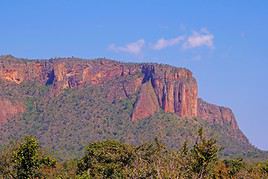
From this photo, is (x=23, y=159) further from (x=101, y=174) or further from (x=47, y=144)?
(x=47, y=144)

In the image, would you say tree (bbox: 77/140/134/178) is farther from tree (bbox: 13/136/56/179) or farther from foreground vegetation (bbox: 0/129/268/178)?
tree (bbox: 13/136/56/179)

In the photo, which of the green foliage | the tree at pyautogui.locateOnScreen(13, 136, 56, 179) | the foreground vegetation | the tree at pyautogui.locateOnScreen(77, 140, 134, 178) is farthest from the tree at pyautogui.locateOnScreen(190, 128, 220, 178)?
the green foliage

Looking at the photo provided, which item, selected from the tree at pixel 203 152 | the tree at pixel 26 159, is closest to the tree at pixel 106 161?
the tree at pixel 26 159

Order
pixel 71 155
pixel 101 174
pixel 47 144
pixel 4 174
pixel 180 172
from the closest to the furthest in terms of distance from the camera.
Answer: pixel 180 172 → pixel 4 174 → pixel 101 174 → pixel 71 155 → pixel 47 144

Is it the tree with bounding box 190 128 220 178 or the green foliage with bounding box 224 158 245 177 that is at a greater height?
the tree with bounding box 190 128 220 178

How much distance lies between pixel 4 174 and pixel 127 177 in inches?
860

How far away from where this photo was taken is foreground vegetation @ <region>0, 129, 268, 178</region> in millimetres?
38312

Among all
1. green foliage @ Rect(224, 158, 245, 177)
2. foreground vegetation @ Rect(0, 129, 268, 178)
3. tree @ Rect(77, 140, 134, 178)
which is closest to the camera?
foreground vegetation @ Rect(0, 129, 268, 178)

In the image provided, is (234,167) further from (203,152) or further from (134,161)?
(203,152)

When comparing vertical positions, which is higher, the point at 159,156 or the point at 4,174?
the point at 159,156

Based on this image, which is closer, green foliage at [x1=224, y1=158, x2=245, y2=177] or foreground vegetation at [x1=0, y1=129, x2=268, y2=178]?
foreground vegetation at [x1=0, y1=129, x2=268, y2=178]

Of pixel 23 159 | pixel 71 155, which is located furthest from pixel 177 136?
pixel 23 159

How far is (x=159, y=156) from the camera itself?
3797cm

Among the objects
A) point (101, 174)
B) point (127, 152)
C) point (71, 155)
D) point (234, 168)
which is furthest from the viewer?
point (71, 155)
